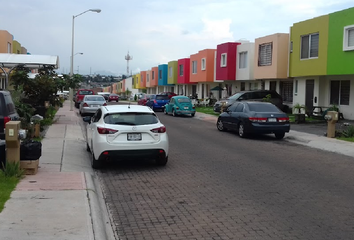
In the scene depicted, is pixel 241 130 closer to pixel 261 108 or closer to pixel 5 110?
pixel 261 108

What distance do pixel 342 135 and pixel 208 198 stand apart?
11.1 meters

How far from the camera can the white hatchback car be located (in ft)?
32.3

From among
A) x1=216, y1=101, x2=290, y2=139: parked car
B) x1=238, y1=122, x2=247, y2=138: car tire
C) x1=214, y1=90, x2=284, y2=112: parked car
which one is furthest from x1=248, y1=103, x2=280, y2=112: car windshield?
x1=214, y1=90, x2=284, y2=112: parked car

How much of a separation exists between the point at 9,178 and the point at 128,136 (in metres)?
2.80

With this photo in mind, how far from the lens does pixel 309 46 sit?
25375 mm

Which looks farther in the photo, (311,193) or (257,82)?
(257,82)

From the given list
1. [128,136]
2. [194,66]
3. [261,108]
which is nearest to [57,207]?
[128,136]

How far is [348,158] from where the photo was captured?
40.7ft

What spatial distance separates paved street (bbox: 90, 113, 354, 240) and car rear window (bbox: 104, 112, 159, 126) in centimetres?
117

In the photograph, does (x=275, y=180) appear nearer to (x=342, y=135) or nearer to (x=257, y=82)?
(x=342, y=135)

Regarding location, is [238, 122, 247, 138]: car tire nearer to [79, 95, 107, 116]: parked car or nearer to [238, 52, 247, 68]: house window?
[79, 95, 107, 116]: parked car

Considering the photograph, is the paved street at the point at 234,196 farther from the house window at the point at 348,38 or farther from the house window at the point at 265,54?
the house window at the point at 265,54

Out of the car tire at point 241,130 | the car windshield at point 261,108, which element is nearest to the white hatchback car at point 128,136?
the car tire at point 241,130

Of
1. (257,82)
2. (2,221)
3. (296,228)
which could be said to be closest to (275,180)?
(296,228)
